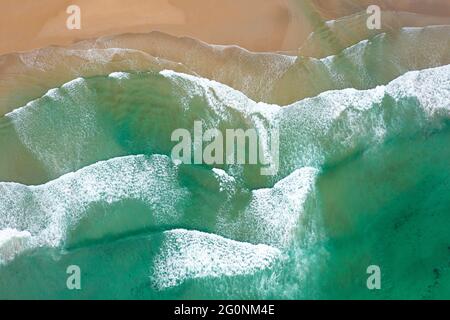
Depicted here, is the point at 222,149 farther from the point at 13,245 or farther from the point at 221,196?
the point at 13,245

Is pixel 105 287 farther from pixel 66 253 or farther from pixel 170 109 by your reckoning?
pixel 170 109

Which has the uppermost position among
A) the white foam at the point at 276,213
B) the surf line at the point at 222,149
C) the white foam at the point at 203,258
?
the surf line at the point at 222,149

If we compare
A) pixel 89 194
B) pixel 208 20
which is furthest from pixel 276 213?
pixel 208 20

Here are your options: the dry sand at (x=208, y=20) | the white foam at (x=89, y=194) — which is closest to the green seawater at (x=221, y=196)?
the white foam at (x=89, y=194)

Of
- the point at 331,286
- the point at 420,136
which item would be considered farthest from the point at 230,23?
the point at 331,286

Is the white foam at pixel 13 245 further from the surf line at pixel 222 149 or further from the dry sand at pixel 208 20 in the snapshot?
the dry sand at pixel 208 20

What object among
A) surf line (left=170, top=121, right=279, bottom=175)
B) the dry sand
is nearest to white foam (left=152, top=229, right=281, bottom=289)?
surf line (left=170, top=121, right=279, bottom=175)

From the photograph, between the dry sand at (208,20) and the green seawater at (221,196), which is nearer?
the green seawater at (221,196)

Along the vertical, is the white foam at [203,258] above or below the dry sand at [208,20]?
below
